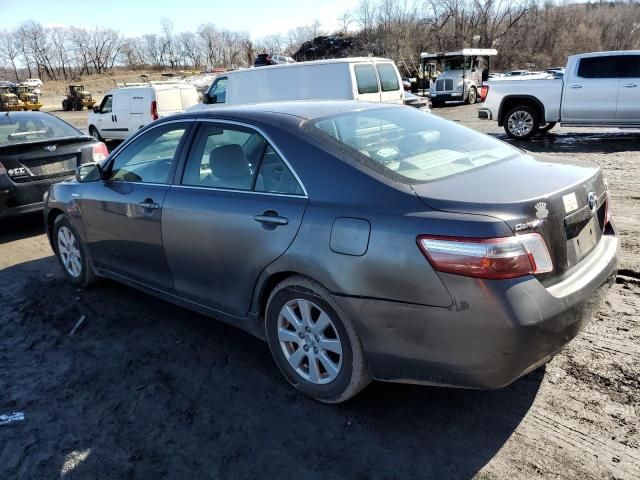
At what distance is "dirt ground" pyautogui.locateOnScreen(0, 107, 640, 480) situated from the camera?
2.47 meters

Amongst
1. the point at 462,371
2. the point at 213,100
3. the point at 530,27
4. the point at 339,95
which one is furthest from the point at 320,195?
the point at 530,27

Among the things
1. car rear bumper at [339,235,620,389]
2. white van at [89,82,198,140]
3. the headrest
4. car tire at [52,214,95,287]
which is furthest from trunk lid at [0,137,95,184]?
white van at [89,82,198,140]

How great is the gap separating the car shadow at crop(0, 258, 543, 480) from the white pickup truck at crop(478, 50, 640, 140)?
10.5m

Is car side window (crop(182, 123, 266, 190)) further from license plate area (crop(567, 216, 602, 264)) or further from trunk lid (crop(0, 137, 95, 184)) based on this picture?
trunk lid (crop(0, 137, 95, 184))

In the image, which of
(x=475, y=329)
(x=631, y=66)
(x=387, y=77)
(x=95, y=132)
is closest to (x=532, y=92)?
(x=631, y=66)

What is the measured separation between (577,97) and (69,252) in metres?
11.2

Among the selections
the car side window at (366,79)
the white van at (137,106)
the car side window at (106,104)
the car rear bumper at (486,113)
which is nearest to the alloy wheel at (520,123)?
the car rear bumper at (486,113)

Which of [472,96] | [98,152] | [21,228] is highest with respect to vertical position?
[98,152]

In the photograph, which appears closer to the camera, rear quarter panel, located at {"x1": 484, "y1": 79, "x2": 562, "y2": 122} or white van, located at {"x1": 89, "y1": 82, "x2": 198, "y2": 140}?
rear quarter panel, located at {"x1": 484, "y1": 79, "x2": 562, "y2": 122}

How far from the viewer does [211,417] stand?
2879 mm

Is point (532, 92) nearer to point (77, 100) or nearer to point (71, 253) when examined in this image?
point (71, 253)

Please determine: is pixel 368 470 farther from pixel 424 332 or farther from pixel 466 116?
pixel 466 116

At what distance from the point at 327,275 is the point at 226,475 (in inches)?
41.5

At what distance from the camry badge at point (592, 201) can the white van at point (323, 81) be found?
8955mm
